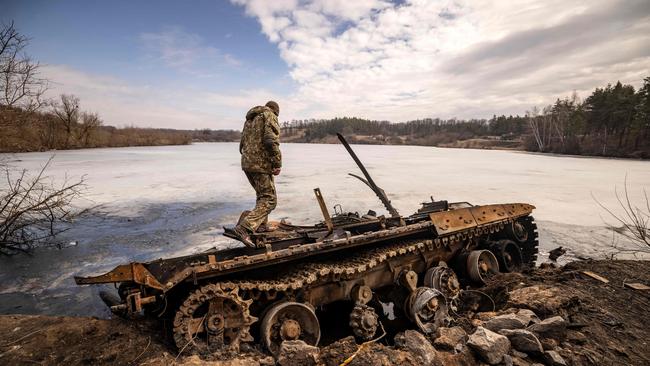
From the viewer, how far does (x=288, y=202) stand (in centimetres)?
1195

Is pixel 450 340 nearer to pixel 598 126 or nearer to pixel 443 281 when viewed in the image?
pixel 443 281

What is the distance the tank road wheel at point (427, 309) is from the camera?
15.3 feet

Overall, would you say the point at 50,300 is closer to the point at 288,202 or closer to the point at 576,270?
the point at 288,202

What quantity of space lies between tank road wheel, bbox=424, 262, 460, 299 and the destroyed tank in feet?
0.06

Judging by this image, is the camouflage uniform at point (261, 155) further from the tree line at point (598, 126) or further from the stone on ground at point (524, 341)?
the tree line at point (598, 126)

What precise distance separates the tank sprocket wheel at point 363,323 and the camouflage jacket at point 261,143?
224cm

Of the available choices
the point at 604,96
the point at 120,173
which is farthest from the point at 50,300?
the point at 604,96

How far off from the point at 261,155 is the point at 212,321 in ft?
7.24

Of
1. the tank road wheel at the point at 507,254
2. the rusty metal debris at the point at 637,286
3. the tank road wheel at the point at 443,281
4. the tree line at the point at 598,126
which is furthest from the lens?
the tree line at the point at 598,126

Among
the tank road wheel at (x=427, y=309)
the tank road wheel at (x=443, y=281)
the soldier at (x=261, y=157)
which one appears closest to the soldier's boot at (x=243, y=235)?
the soldier at (x=261, y=157)

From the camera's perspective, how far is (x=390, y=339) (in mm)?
4859

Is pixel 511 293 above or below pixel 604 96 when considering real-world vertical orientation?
below

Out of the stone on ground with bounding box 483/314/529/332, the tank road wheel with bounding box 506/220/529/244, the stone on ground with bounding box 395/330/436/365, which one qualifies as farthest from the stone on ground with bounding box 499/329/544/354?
the tank road wheel with bounding box 506/220/529/244

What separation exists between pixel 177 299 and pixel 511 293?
4749mm
